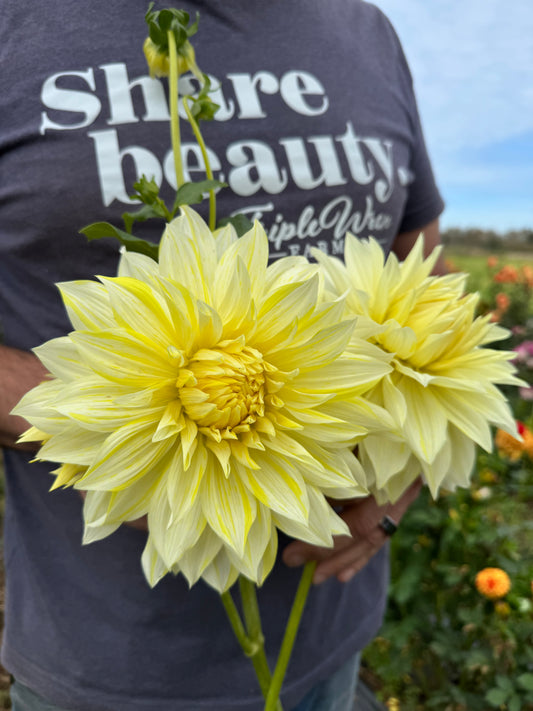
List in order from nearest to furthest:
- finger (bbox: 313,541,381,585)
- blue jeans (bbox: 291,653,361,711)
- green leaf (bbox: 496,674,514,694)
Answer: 1. finger (bbox: 313,541,381,585)
2. blue jeans (bbox: 291,653,361,711)
3. green leaf (bbox: 496,674,514,694)

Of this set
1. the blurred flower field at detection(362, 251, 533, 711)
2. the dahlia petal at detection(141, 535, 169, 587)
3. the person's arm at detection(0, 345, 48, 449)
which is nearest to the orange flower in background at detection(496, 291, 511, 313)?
the blurred flower field at detection(362, 251, 533, 711)

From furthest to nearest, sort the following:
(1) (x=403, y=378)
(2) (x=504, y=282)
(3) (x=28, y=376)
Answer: (2) (x=504, y=282) < (3) (x=28, y=376) < (1) (x=403, y=378)

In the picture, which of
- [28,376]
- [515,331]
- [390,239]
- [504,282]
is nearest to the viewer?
[28,376]

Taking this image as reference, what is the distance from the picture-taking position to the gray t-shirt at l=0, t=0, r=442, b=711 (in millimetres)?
885

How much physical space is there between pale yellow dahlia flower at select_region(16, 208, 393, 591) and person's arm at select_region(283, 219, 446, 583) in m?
0.21

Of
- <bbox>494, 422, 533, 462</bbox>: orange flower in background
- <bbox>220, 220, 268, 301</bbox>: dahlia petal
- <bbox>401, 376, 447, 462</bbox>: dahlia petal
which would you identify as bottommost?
<bbox>494, 422, 533, 462</bbox>: orange flower in background

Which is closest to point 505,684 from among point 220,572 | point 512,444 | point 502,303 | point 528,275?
point 512,444

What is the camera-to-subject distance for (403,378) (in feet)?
1.86

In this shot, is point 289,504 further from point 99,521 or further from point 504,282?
point 504,282

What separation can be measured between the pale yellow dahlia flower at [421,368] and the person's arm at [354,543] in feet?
0.45

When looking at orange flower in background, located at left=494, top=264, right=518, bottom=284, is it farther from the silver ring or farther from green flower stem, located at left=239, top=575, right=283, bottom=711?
green flower stem, located at left=239, top=575, right=283, bottom=711

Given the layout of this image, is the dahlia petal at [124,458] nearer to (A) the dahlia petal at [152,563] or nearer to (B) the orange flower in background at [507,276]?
(A) the dahlia petal at [152,563]

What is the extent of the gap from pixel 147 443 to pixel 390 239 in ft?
2.93

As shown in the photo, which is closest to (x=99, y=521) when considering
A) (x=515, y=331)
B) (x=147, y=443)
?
(x=147, y=443)
